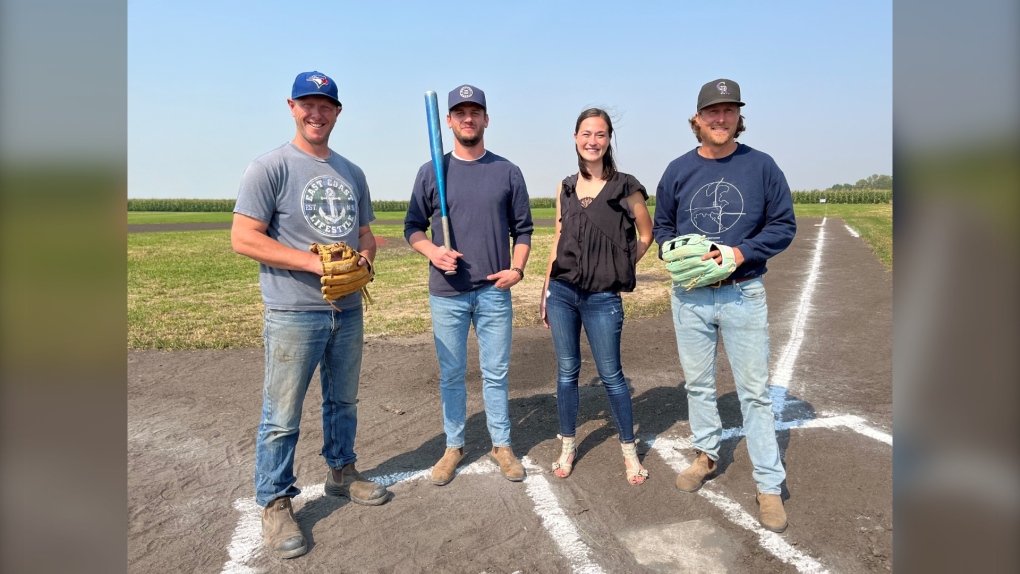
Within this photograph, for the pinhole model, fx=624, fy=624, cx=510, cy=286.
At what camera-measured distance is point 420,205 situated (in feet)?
14.0

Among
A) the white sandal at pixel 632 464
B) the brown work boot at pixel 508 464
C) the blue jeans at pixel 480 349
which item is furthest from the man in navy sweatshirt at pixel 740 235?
the brown work boot at pixel 508 464

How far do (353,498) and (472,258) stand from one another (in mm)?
1678

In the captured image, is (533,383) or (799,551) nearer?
(799,551)

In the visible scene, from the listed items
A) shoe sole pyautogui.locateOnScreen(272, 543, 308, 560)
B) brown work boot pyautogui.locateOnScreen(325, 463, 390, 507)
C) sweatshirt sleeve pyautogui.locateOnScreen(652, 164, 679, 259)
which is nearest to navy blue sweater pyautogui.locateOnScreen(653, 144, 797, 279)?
sweatshirt sleeve pyautogui.locateOnScreen(652, 164, 679, 259)

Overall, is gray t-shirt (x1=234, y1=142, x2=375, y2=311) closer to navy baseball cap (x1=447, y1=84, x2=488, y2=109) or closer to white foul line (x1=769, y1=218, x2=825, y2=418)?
navy baseball cap (x1=447, y1=84, x2=488, y2=109)

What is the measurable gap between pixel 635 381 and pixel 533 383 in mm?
1014

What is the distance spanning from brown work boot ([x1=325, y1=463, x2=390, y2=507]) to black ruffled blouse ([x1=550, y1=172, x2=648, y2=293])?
1.77 metres

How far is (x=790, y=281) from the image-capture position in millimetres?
13156

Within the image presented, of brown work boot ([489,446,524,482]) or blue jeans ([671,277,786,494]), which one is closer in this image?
blue jeans ([671,277,786,494])

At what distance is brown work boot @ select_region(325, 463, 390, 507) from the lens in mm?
3803

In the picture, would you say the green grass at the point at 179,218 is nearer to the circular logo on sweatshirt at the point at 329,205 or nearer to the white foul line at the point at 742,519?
the circular logo on sweatshirt at the point at 329,205
